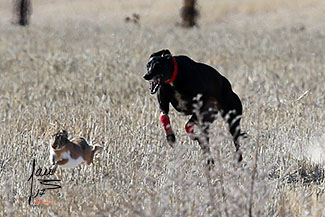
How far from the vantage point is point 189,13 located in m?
27.1

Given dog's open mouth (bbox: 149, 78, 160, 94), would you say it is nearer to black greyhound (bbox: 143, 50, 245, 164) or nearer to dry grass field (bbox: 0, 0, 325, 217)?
black greyhound (bbox: 143, 50, 245, 164)

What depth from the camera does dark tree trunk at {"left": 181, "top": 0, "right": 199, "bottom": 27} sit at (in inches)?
1056

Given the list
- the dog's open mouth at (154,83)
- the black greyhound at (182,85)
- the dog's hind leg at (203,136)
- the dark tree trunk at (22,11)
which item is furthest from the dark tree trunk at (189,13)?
the dog's open mouth at (154,83)

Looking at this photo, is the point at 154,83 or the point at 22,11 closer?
the point at 154,83

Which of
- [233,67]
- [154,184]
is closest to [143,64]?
[233,67]

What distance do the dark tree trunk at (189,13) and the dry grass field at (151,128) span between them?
22.0 ft

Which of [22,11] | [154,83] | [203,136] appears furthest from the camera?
[22,11]

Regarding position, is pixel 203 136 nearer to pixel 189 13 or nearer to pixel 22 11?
pixel 189 13

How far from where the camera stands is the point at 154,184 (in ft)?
15.0

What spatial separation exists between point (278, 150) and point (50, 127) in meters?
2.22

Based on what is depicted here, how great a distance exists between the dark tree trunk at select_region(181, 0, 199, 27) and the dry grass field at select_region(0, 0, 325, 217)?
6.71 metres

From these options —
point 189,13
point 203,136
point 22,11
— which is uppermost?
point 189,13

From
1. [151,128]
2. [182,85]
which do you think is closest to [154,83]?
[182,85]

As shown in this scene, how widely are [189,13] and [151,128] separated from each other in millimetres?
21457
